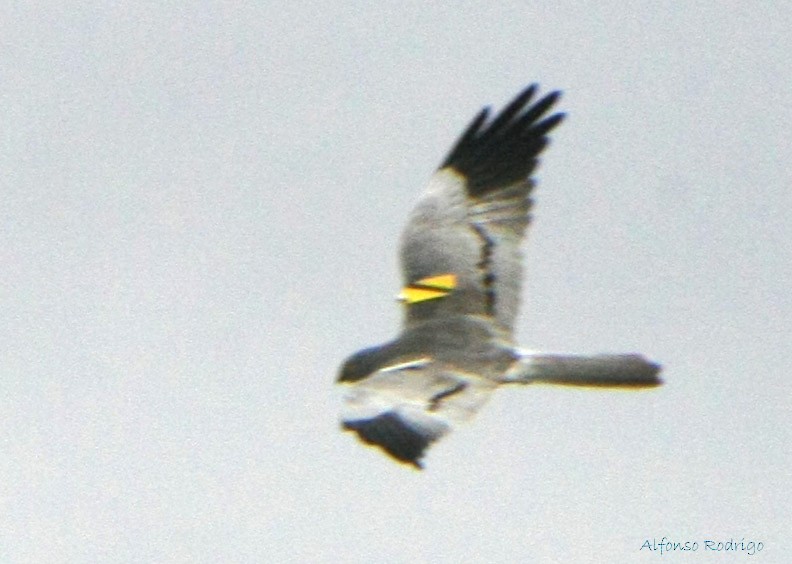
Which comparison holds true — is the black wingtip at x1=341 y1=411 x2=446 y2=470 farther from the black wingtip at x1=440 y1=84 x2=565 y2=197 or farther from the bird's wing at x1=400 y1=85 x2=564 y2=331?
the black wingtip at x1=440 y1=84 x2=565 y2=197

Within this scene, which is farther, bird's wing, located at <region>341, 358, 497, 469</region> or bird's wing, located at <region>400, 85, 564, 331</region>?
bird's wing, located at <region>400, 85, 564, 331</region>

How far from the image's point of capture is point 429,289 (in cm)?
1527

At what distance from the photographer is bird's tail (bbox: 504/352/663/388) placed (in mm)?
14344

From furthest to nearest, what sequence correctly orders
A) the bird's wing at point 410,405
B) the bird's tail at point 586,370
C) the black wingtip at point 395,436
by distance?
the bird's tail at point 586,370
the bird's wing at point 410,405
the black wingtip at point 395,436

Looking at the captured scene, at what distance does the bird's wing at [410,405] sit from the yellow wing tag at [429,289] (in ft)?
3.33

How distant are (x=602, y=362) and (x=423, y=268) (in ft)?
5.23

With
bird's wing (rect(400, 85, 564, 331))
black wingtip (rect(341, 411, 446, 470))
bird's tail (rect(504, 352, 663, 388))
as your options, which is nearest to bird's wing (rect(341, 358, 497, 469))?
black wingtip (rect(341, 411, 446, 470))

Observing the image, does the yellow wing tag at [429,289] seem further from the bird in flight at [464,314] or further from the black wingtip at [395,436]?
the black wingtip at [395,436]

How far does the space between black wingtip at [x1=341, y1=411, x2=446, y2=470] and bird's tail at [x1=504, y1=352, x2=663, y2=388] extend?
1.52 m

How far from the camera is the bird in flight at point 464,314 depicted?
527 inches

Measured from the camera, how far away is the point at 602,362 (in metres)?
14.5

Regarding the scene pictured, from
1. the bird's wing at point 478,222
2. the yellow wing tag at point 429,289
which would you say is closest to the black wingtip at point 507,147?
the bird's wing at point 478,222

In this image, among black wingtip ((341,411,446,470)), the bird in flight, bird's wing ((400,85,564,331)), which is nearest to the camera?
black wingtip ((341,411,446,470))

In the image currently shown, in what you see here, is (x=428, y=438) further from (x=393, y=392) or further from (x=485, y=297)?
(x=485, y=297)
